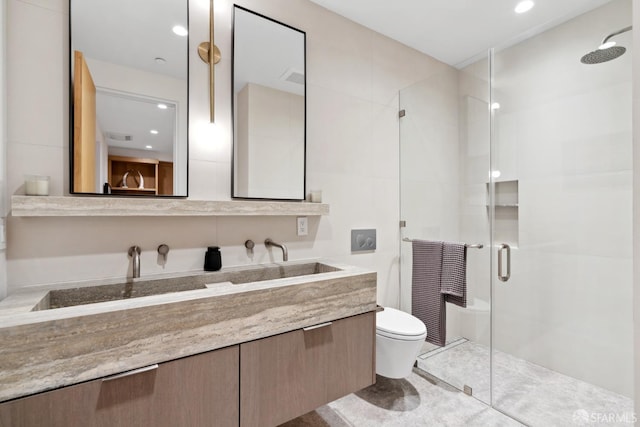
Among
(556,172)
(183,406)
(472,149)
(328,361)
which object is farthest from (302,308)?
(556,172)

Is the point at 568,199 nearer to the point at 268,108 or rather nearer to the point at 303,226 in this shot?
the point at 303,226

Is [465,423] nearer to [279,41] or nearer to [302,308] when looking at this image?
[302,308]

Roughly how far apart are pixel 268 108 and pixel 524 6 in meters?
1.84

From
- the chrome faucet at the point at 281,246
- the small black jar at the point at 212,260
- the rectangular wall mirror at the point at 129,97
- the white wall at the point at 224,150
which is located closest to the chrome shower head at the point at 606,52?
the white wall at the point at 224,150

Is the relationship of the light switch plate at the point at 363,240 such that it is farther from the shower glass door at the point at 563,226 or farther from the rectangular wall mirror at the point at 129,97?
the rectangular wall mirror at the point at 129,97

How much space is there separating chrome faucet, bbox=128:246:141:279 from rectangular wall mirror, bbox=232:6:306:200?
544mm

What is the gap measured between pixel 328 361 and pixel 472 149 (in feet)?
5.78

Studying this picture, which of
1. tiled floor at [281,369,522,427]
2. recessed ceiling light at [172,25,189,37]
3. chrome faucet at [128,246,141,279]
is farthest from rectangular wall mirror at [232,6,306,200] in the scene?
tiled floor at [281,369,522,427]

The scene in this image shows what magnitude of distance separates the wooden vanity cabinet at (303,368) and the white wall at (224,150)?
1.98 ft

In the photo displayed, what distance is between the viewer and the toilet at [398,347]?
1.68 m

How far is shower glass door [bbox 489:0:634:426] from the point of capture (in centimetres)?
162

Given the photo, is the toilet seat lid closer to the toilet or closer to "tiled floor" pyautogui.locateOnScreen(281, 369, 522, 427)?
the toilet

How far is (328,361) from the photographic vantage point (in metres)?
1.32

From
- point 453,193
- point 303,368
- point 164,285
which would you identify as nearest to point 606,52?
point 453,193
